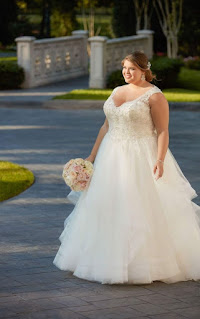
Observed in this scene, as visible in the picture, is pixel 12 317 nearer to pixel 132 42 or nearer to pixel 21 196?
pixel 21 196

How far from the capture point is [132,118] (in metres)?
8.00

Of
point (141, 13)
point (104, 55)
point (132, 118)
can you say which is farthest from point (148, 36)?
point (132, 118)

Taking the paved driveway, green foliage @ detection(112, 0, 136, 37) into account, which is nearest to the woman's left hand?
the paved driveway

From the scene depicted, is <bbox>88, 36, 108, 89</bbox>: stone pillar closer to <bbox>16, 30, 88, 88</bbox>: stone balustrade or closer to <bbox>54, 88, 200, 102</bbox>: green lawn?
<bbox>54, 88, 200, 102</bbox>: green lawn

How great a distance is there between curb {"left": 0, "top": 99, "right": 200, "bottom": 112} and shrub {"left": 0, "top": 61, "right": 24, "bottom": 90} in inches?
137

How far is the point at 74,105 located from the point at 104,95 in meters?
1.62

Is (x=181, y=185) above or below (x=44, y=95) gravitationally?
above

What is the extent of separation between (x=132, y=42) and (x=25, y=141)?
14518 mm

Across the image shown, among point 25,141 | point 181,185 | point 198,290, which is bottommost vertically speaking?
point 25,141

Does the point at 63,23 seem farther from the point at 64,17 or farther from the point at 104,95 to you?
the point at 104,95

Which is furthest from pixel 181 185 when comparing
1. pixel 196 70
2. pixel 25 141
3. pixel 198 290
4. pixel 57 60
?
pixel 196 70

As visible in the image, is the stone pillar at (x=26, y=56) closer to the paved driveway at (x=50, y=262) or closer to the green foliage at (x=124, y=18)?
the paved driveway at (x=50, y=262)

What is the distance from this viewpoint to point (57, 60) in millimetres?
29906

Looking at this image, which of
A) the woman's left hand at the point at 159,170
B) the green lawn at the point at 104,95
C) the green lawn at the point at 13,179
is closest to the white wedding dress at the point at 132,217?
the woman's left hand at the point at 159,170
